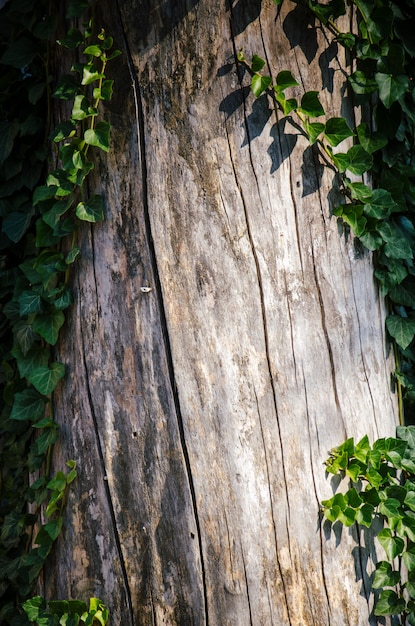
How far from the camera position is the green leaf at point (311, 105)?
5.17 feet

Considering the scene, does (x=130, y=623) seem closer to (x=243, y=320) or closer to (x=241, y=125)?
(x=243, y=320)

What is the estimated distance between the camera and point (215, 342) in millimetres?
1585

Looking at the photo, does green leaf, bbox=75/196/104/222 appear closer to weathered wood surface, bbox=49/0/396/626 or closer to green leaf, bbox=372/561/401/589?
weathered wood surface, bbox=49/0/396/626

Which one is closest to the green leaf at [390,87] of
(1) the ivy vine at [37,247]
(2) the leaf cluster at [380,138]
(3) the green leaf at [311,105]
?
(2) the leaf cluster at [380,138]

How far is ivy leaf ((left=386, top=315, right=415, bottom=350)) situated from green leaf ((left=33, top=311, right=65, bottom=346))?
3.67ft

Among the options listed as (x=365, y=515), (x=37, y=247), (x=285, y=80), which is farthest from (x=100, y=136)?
(x=365, y=515)

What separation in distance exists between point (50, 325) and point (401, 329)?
1.20m

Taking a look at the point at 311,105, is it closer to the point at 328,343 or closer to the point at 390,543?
the point at 328,343

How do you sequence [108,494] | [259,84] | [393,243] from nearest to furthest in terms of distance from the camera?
[259,84]
[108,494]
[393,243]

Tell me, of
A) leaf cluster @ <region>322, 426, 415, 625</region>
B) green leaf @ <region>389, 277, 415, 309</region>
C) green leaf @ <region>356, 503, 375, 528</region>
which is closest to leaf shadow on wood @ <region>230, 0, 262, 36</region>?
green leaf @ <region>389, 277, 415, 309</region>

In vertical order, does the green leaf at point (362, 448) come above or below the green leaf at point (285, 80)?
below

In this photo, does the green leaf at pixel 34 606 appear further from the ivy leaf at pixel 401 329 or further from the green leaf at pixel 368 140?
the green leaf at pixel 368 140

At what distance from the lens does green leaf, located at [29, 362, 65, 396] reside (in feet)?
5.76

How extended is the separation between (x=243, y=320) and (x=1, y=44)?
58.0 inches
